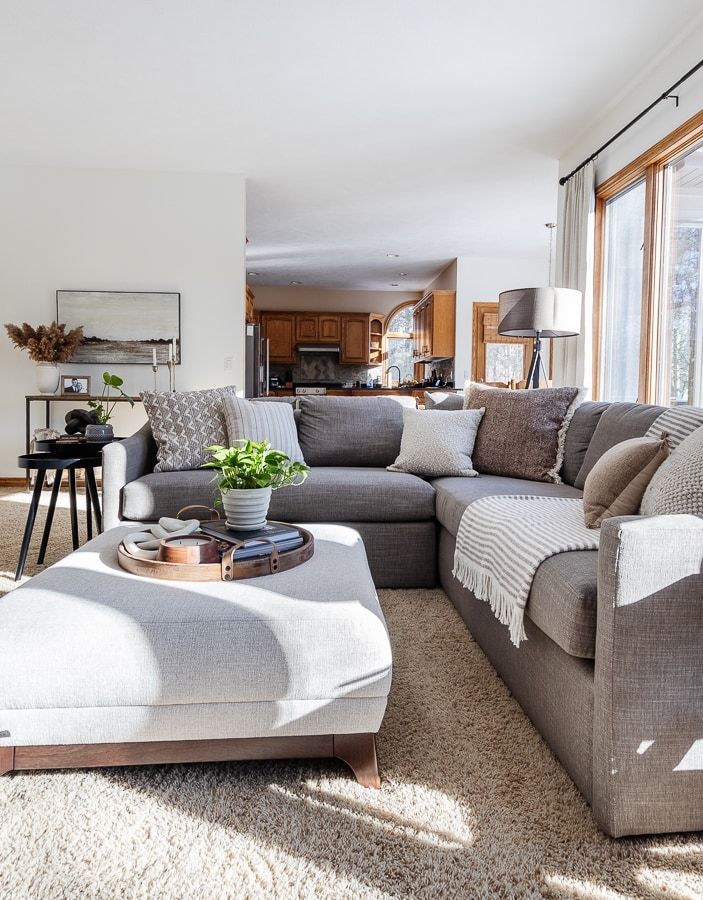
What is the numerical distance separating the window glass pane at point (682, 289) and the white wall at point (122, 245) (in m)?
3.41

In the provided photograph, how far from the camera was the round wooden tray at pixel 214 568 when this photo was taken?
5.55 ft

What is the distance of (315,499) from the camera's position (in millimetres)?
3008

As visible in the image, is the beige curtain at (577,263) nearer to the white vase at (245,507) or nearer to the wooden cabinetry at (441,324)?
the white vase at (245,507)

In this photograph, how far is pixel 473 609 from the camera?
7.79 ft

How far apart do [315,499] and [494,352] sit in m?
6.53

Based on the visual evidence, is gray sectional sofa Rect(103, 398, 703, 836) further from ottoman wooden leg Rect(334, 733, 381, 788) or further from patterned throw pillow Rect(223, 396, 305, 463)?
patterned throw pillow Rect(223, 396, 305, 463)

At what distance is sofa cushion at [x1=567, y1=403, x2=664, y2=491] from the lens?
2.58 m

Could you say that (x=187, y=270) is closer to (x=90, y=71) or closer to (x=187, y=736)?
(x=90, y=71)

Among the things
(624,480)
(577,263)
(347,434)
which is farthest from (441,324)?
(624,480)

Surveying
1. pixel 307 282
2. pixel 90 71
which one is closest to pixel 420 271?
pixel 307 282

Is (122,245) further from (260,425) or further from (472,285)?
(472,285)

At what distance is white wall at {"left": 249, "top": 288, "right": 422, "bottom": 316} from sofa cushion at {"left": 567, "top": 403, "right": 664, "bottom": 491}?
9120mm

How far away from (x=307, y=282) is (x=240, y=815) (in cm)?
1030

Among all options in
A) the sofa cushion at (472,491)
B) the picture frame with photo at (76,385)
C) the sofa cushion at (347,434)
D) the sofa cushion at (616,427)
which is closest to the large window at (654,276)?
the sofa cushion at (616,427)
